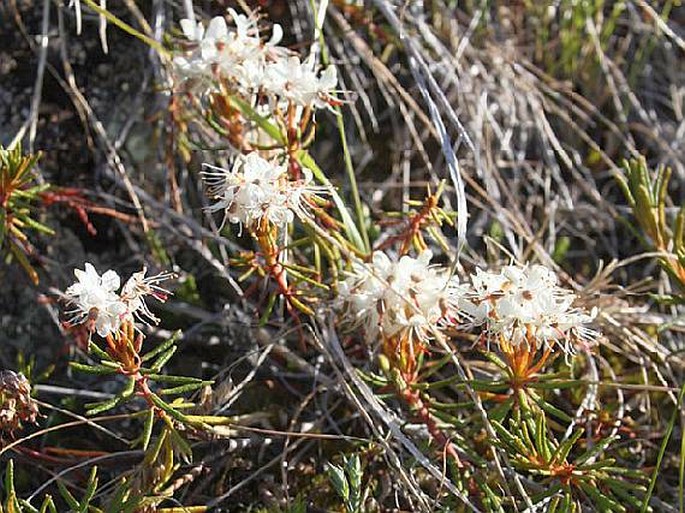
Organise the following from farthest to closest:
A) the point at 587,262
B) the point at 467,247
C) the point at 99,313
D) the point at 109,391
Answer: the point at 587,262, the point at 467,247, the point at 109,391, the point at 99,313

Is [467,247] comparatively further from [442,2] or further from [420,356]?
[442,2]

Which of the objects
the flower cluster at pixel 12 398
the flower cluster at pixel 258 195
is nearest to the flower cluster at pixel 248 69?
the flower cluster at pixel 258 195

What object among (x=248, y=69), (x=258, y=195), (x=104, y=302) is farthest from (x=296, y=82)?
(x=104, y=302)

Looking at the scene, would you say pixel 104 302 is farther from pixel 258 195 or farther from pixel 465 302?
pixel 465 302

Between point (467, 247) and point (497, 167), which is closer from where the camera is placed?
point (467, 247)

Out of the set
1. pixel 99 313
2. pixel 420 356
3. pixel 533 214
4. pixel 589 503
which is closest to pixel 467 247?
pixel 533 214

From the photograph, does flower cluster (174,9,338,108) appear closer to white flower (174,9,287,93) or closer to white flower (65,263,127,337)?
white flower (174,9,287,93)
